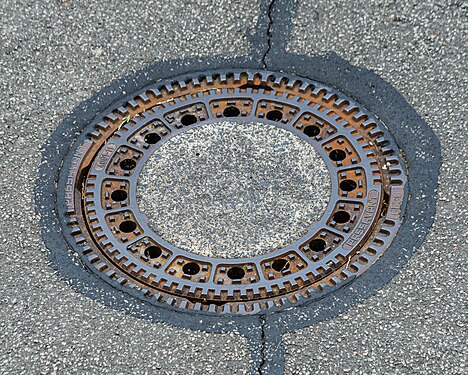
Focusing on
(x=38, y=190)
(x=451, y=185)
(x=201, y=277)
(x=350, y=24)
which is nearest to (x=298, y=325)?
(x=201, y=277)

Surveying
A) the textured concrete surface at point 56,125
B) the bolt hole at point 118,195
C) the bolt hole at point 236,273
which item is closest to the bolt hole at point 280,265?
the bolt hole at point 236,273

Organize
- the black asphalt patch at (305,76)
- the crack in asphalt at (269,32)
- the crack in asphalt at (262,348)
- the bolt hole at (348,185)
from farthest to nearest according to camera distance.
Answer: the crack in asphalt at (269,32), the bolt hole at (348,185), the black asphalt patch at (305,76), the crack in asphalt at (262,348)

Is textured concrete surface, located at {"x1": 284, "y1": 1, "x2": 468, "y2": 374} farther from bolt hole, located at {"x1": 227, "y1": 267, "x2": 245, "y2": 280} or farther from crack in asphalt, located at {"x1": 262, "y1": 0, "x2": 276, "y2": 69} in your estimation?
bolt hole, located at {"x1": 227, "y1": 267, "x2": 245, "y2": 280}

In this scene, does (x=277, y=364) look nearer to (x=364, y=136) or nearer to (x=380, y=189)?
(x=380, y=189)

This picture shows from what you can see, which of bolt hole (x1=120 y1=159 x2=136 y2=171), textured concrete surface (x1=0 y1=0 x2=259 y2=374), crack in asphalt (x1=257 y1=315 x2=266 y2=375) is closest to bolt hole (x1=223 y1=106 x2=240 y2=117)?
textured concrete surface (x1=0 y1=0 x2=259 y2=374)

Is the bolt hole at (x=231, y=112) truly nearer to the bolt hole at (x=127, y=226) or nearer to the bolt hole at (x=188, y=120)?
the bolt hole at (x=188, y=120)

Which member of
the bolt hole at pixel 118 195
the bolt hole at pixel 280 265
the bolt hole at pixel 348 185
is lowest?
the bolt hole at pixel 280 265

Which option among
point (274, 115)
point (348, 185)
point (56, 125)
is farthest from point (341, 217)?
point (56, 125)

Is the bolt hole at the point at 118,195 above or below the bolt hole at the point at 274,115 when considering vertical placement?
below
